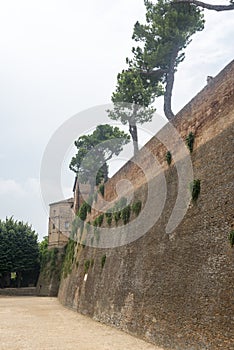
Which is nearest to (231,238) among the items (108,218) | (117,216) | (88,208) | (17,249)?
(117,216)

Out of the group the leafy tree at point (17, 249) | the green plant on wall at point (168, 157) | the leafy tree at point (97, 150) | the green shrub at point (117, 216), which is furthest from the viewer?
the leafy tree at point (17, 249)

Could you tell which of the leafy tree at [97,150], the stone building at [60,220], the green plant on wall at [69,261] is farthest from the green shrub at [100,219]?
the stone building at [60,220]

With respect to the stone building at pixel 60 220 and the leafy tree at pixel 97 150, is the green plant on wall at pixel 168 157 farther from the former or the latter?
the stone building at pixel 60 220

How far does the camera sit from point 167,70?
2098cm

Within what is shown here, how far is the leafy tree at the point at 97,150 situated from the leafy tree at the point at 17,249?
9.52 m

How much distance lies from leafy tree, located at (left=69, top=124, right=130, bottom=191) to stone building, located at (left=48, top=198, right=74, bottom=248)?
7.71 m

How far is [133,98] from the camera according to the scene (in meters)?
22.7

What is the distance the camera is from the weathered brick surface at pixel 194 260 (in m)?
8.13

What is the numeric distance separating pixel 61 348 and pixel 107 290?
5.60 metres

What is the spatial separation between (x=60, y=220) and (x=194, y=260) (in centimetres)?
3503

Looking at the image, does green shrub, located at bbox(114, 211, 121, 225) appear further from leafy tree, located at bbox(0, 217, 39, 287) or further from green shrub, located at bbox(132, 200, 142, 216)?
→ leafy tree, located at bbox(0, 217, 39, 287)

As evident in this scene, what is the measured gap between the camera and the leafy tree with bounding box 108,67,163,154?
71.6 ft

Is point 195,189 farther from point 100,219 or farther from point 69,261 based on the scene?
point 69,261

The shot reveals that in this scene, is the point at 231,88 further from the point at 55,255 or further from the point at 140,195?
the point at 55,255
